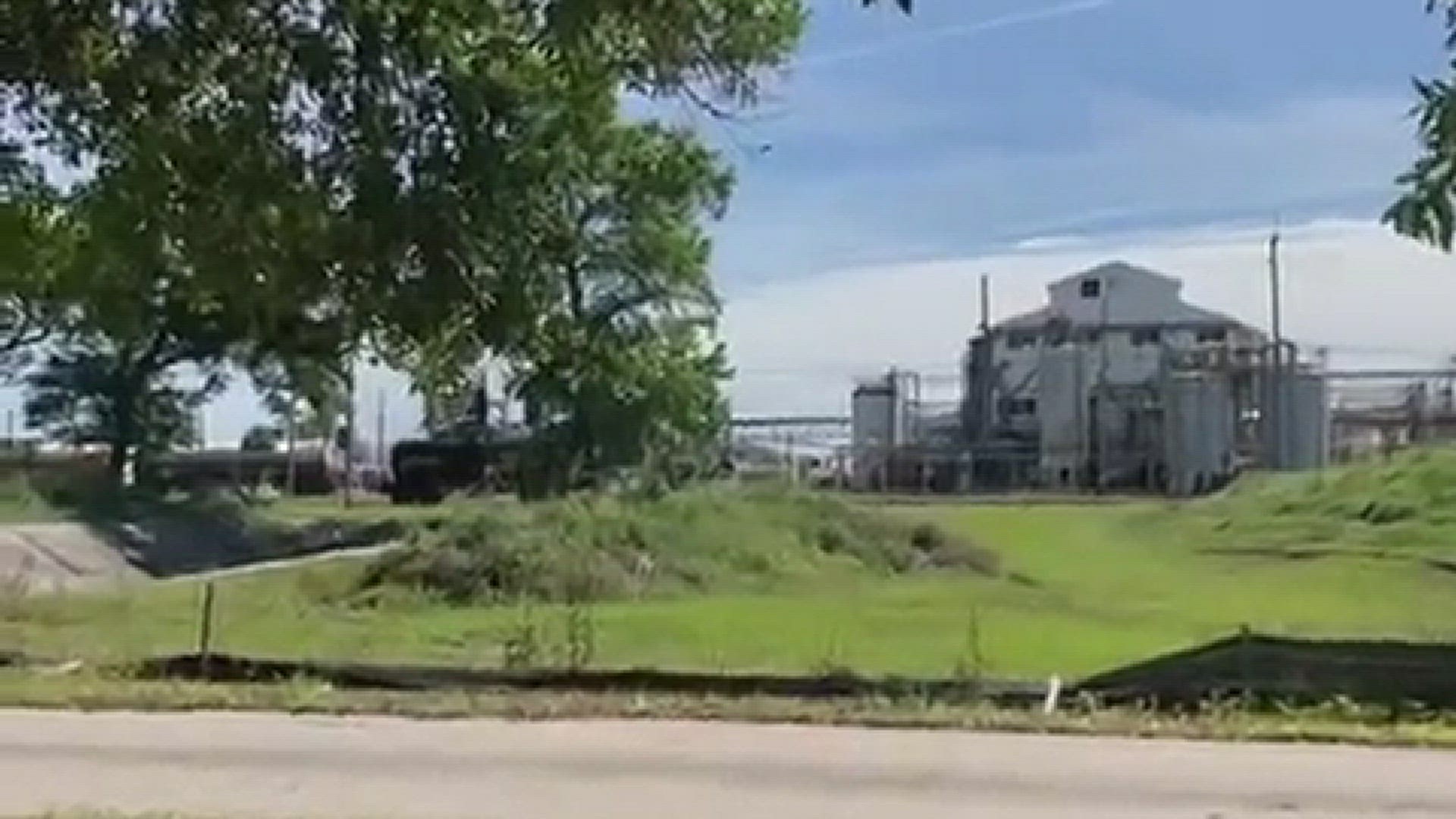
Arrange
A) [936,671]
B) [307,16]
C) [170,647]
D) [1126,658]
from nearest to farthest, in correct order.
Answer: [307,16] → [936,671] → [170,647] → [1126,658]

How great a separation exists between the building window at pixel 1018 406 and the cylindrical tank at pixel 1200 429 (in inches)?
280

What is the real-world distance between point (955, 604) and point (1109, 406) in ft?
118

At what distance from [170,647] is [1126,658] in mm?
7979

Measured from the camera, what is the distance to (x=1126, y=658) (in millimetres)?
19609

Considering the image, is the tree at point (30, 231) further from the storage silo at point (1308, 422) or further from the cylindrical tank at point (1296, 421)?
the storage silo at point (1308, 422)

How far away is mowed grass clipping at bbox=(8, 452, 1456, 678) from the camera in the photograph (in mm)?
19750

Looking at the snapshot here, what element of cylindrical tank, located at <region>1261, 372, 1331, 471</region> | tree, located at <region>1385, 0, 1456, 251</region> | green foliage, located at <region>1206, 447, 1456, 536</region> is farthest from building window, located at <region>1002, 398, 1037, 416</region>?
tree, located at <region>1385, 0, 1456, 251</region>

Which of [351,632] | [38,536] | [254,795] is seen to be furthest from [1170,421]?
[254,795]

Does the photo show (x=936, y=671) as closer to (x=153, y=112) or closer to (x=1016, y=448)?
(x=153, y=112)

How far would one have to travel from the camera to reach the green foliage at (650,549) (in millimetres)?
30031

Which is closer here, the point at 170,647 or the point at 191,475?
the point at 170,647

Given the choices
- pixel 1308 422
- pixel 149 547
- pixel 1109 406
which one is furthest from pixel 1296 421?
pixel 149 547

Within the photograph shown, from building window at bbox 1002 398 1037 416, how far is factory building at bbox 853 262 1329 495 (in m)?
0.05

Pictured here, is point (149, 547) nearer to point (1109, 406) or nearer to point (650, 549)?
point (650, 549)
